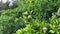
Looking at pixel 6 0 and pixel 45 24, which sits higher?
pixel 6 0

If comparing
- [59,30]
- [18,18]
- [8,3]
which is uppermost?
[8,3]

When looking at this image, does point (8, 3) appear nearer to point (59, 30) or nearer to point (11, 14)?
point (11, 14)

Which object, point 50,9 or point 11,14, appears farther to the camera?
point 11,14

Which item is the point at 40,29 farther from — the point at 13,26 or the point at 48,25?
the point at 13,26

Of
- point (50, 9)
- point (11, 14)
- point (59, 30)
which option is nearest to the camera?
point (59, 30)


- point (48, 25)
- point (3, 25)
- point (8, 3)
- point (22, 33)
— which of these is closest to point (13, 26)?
point (3, 25)

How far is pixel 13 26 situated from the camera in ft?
11.1

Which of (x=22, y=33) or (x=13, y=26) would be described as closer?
(x=22, y=33)

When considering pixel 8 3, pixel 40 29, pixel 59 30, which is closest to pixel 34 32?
pixel 40 29

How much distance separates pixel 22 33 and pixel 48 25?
38 cm

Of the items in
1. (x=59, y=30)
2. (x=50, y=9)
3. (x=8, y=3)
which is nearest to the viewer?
(x=59, y=30)

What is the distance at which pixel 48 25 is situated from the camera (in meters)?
2.95

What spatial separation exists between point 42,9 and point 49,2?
0.19 metres

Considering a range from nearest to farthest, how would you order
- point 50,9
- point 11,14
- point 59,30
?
point 59,30 → point 50,9 → point 11,14
